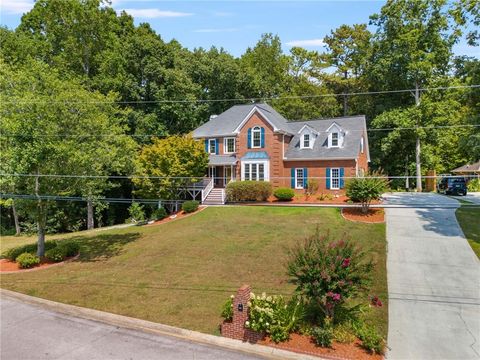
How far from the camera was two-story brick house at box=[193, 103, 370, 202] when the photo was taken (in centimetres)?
3094

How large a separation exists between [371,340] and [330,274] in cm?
183

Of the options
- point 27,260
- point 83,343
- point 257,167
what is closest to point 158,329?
point 83,343

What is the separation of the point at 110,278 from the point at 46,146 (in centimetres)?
651

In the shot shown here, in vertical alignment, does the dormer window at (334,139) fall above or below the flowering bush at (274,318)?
above

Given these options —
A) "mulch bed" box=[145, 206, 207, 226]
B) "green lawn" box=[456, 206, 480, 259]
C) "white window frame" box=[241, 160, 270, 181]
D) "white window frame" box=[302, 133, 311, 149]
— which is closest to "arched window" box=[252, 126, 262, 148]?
"white window frame" box=[241, 160, 270, 181]

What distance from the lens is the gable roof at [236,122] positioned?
108 ft

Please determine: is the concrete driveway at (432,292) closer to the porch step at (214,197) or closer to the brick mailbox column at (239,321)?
the brick mailbox column at (239,321)

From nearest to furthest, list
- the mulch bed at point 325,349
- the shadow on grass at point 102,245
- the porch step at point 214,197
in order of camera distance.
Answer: the mulch bed at point 325,349 → the shadow on grass at point 102,245 → the porch step at point 214,197

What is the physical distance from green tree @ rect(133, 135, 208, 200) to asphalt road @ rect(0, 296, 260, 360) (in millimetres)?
16661

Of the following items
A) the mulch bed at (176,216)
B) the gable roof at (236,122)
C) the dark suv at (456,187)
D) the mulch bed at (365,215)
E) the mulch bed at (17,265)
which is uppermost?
the gable roof at (236,122)

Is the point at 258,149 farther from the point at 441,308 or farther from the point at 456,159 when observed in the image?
the point at 456,159

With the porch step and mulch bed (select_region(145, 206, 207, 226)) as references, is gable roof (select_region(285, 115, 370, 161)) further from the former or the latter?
mulch bed (select_region(145, 206, 207, 226))

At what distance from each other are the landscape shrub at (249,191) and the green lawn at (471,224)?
13.2 metres

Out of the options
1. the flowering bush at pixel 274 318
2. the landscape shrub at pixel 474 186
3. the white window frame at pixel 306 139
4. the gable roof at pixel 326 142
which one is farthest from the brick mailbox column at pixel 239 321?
the landscape shrub at pixel 474 186
